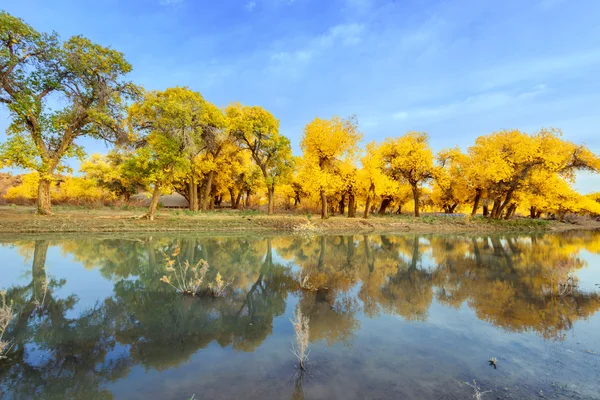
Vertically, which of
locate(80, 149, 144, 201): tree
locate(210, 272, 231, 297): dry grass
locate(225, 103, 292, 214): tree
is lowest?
locate(210, 272, 231, 297): dry grass

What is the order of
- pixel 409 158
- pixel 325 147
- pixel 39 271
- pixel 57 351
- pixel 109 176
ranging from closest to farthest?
pixel 57 351, pixel 39 271, pixel 325 147, pixel 409 158, pixel 109 176

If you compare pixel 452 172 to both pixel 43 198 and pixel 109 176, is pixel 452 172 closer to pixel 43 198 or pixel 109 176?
pixel 43 198

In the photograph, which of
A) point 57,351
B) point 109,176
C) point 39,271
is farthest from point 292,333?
point 109,176

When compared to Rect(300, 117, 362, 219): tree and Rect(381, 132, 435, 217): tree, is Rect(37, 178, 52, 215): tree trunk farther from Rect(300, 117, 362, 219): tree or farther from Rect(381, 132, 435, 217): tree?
Rect(381, 132, 435, 217): tree

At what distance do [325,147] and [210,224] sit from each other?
43.1ft

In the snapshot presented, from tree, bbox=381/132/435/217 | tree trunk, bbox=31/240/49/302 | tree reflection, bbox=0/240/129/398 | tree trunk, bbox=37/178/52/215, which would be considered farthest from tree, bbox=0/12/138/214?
tree, bbox=381/132/435/217

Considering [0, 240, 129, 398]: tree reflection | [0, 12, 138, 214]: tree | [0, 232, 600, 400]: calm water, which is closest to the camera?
[0, 240, 129, 398]: tree reflection

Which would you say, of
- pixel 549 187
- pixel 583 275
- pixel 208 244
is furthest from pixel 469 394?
pixel 549 187

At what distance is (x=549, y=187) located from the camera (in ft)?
107

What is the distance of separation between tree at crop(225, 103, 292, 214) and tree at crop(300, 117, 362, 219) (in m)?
4.22

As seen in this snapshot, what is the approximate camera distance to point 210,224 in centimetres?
2470

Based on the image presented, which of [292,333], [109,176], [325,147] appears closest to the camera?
[292,333]

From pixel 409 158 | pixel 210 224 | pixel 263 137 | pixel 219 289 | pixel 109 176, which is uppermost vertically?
pixel 263 137

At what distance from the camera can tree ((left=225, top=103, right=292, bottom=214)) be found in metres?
32.8
